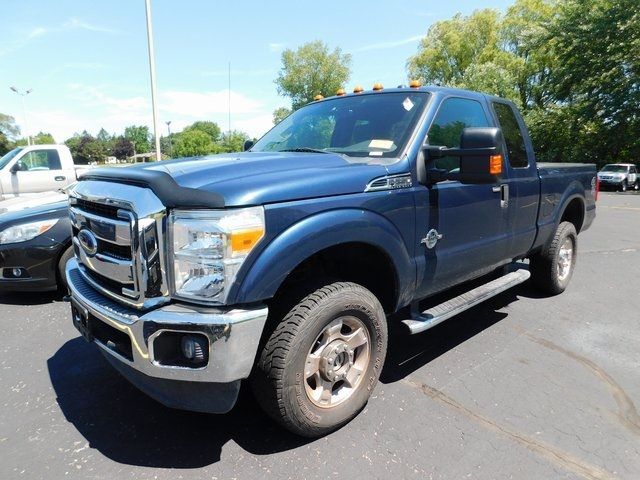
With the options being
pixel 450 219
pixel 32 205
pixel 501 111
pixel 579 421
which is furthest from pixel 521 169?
pixel 32 205

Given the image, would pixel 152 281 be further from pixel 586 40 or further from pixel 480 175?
pixel 586 40

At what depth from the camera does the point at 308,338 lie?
7.60 feet

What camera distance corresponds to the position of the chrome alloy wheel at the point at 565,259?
511 centimetres

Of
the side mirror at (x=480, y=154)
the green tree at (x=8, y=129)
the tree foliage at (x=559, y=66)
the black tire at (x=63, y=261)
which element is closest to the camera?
the side mirror at (x=480, y=154)

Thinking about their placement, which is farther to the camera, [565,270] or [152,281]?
[565,270]

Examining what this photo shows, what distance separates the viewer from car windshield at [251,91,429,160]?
3088 millimetres

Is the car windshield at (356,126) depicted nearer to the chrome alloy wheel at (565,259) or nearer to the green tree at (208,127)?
the chrome alloy wheel at (565,259)

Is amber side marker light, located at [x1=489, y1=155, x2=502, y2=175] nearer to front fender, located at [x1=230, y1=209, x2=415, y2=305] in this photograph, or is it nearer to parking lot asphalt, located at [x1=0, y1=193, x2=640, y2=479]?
front fender, located at [x1=230, y1=209, x2=415, y2=305]

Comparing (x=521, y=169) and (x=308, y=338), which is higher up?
(x=521, y=169)

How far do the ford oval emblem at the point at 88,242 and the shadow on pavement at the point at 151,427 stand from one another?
103cm

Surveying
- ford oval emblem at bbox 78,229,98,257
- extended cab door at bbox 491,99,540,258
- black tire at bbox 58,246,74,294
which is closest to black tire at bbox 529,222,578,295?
extended cab door at bbox 491,99,540,258

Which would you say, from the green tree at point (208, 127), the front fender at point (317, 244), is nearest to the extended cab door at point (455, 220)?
the front fender at point (317, 244)

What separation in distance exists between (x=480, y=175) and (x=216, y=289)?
1638 mm

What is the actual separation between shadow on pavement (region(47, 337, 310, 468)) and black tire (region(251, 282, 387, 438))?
0.23 m
